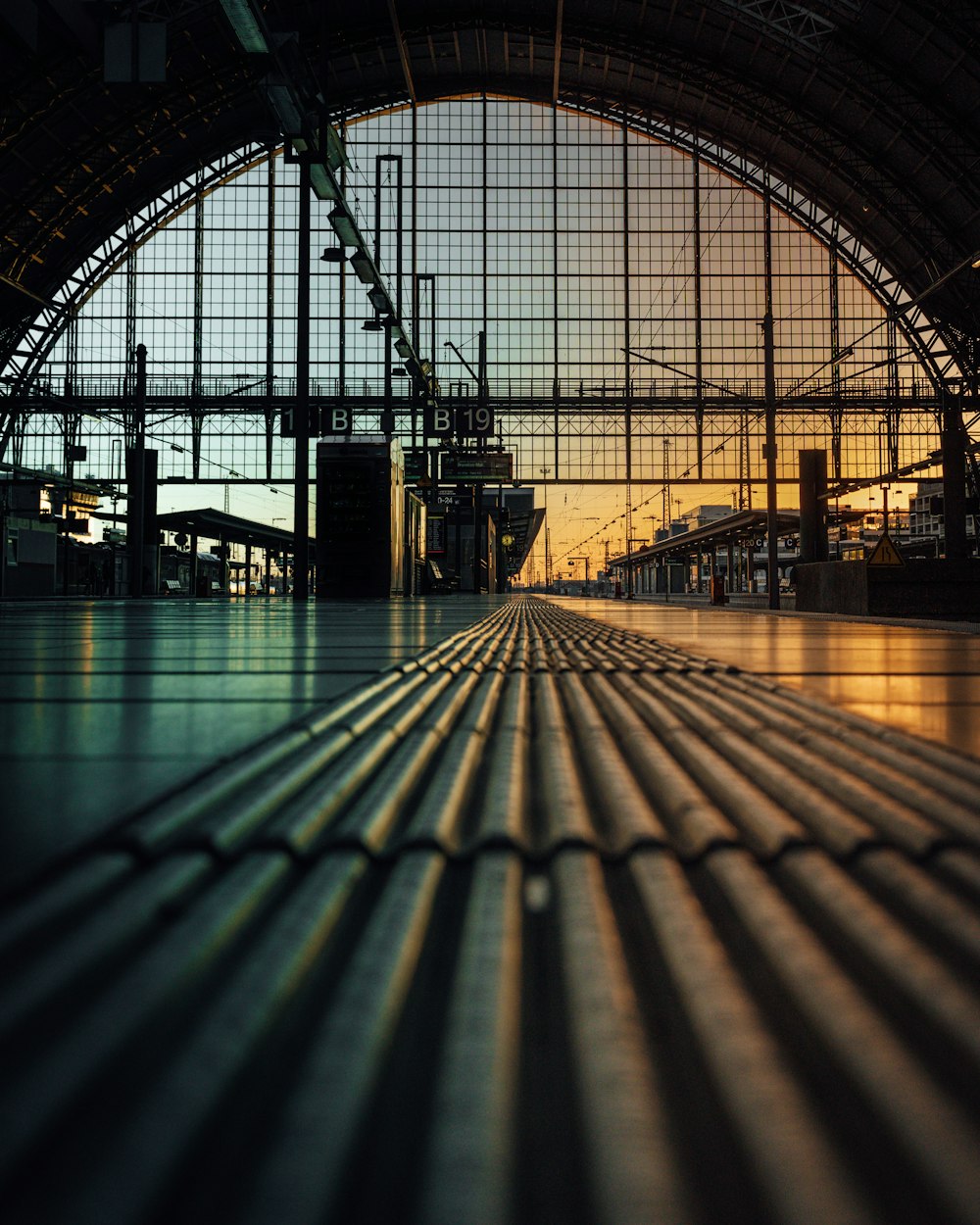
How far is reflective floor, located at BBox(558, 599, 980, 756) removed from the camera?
76.9 inches

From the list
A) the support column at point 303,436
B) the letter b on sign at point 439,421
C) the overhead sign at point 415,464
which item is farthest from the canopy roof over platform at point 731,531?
the support column at point 303,436

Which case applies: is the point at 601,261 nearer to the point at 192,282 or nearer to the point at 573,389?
the point at 573,389

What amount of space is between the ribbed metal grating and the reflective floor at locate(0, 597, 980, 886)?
0.59 ft

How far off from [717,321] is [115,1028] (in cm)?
3815

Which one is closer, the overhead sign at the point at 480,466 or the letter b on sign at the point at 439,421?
the letter b on sign at the point at 439,421

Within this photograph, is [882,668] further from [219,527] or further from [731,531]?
[219,527]

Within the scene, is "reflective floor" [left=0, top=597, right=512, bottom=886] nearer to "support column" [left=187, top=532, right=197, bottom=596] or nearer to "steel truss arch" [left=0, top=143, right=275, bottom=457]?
"support column" [left=187, top=532, right=197, bottom=596]

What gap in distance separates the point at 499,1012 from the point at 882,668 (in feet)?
9.69

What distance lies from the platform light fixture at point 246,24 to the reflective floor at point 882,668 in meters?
8.20

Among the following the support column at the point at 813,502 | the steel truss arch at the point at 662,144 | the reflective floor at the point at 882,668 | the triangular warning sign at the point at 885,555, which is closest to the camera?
the reflective floor at the point at 882,668

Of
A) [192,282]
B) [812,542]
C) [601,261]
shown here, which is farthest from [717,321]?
[812,542]

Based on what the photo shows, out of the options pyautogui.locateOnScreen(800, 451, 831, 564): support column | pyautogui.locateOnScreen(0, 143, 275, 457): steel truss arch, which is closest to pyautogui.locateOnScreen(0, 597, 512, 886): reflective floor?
pyautogui.locateOnScreen(800, 451, 831, 564): support column

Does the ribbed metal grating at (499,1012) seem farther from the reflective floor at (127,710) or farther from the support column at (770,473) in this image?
the support column at (770,473)

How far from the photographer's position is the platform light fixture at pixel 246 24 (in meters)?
9.41
